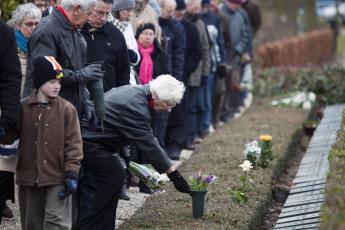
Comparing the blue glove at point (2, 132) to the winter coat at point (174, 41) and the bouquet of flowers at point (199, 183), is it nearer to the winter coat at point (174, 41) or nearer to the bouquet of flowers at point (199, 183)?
the bouquet of flowers at point (199, 183)

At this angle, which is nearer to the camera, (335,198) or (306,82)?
(335,198)

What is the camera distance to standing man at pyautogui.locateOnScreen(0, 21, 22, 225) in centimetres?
675

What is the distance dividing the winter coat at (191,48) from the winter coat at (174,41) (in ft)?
2.42

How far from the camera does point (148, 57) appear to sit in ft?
34.3

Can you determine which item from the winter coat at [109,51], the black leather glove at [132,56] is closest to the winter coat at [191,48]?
the black leather glove at [132,56]

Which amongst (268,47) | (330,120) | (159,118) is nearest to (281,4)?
(268,47)

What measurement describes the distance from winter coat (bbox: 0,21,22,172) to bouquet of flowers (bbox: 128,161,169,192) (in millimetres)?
1300

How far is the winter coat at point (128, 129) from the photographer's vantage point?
759 centimetres

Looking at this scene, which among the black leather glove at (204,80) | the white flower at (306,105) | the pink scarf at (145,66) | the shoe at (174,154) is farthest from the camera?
the white flower at (306,105)

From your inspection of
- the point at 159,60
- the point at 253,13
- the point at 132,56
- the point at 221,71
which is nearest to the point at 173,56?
the point at 159,60

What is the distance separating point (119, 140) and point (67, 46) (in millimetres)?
807

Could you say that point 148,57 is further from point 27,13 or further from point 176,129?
point 176,129

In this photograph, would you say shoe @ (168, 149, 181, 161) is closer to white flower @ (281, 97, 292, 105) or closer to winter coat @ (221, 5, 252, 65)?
winter coat @ (221, 5, 252, 65)

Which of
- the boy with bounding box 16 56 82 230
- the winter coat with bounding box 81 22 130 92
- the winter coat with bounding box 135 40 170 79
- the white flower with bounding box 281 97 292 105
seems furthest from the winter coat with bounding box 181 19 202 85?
the boy with bounding box 16 56 82 230
